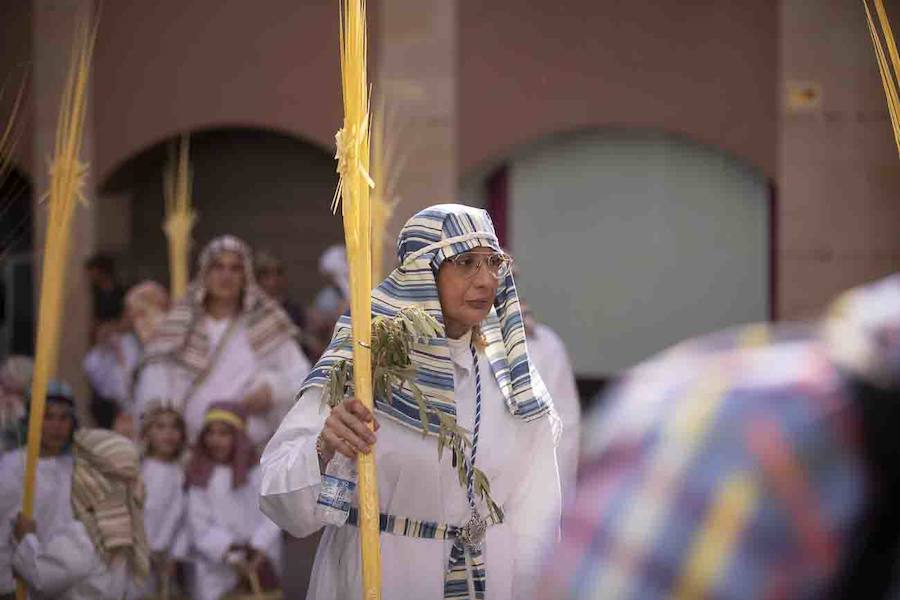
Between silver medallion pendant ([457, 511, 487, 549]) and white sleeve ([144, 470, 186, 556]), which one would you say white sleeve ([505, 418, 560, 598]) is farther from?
white sleeve ([144, 470, 186, 556])

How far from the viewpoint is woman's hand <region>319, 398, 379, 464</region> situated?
134 inches

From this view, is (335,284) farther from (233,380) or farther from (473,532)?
(473,532)

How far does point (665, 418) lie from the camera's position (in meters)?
1.20

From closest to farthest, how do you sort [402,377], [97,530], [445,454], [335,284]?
[402,377]
[445,454]
[97,530]
[335,284]

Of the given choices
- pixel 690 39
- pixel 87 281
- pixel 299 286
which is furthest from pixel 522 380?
pixel 299 286

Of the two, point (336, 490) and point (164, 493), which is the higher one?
point (336, 490)

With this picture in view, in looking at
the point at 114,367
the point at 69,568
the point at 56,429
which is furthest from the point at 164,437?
the point at 114,367

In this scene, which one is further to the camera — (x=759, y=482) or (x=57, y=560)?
(x=57, y=560)

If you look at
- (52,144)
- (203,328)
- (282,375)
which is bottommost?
(282,375)

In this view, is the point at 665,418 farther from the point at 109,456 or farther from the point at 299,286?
the point at 299,286

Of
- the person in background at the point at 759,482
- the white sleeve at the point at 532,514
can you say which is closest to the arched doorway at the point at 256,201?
the white sleeve at the point at 532,514

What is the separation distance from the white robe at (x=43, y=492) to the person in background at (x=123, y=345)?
3.70m

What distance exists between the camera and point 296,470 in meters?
3.64

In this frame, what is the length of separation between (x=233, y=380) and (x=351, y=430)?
4.80 m
